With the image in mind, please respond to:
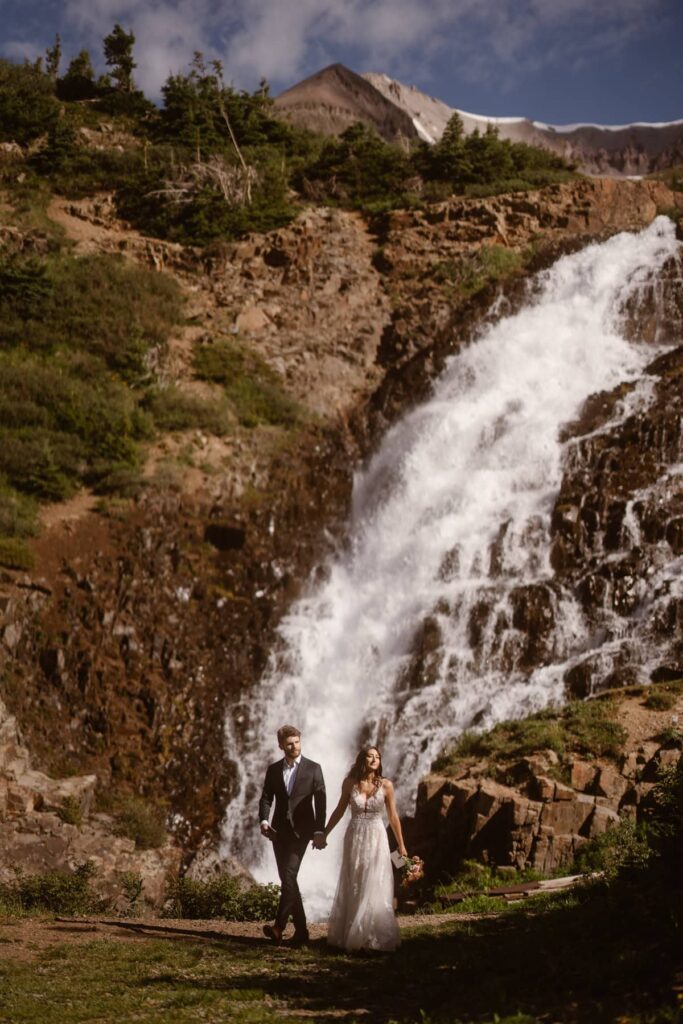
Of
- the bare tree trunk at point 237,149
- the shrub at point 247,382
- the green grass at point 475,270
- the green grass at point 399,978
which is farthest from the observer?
the bare tree trunk at point 237,149

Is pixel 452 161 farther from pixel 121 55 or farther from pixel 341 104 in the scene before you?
pixel 341 104

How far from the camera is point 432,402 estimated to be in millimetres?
26484

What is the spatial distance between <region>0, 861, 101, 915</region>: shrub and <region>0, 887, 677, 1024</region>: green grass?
8.12 ft

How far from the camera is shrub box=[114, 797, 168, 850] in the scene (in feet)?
48.4

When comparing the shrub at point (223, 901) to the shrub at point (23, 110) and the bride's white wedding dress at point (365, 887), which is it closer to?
the bride's white wedding dress at point (365, 887)

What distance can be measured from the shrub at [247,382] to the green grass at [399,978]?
19142 mm

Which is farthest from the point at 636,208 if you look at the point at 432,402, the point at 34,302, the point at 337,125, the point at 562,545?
the point at 337,125

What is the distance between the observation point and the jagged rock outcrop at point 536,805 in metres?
11.1

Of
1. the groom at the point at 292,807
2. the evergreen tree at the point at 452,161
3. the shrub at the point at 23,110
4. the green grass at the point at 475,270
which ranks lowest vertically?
the groom at the point at 292,807

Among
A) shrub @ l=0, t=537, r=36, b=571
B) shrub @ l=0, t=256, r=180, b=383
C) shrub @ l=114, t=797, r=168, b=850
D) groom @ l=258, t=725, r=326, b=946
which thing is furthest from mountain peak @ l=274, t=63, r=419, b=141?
groom @ l=258, t=725, r=326, b=946

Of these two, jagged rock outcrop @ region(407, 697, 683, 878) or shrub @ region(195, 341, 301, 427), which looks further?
shrub @ region(195, 341, 301, 427)

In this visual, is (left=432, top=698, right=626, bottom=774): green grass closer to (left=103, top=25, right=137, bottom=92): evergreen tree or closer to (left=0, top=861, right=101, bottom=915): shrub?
(left=0, top=861, right=101, bottom=915): shrub

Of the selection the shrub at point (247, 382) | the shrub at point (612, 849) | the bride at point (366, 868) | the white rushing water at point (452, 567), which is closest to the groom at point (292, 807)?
the bride at point (366, 868)

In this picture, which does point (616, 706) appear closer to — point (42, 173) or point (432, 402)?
point (432, 402)
